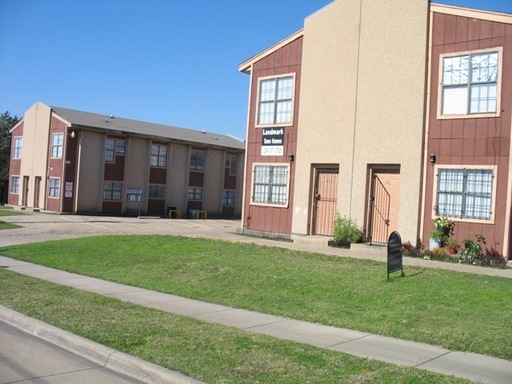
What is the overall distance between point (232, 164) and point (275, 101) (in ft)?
83.6

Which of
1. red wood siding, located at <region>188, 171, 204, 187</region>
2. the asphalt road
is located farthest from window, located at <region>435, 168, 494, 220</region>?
red wood siding, located at <region>188, 171, 204, 187</region>

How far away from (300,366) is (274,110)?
49.3 feet

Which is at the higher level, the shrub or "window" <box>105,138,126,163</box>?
"window" <box>105,138,126,163</box>

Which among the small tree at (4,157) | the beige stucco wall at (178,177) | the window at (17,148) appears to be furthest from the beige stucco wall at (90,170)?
the small tree at (4,157)

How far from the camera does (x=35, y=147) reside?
128ft

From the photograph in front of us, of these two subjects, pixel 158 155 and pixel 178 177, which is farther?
pixel 178 177

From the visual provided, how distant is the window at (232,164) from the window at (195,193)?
3594mm

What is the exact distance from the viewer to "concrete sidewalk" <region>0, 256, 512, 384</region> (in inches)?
235

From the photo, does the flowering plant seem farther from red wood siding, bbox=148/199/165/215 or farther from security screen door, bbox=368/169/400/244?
red wood siding, bbox=148/199/165/215

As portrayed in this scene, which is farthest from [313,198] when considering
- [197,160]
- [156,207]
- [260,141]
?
[197,160]

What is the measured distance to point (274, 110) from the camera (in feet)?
65.6

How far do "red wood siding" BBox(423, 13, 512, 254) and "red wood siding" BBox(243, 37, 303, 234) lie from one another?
5.00 metres

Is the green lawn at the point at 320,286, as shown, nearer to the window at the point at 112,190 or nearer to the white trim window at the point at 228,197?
Result: the window at the point at 112,190

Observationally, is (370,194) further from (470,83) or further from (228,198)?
(228,198)
